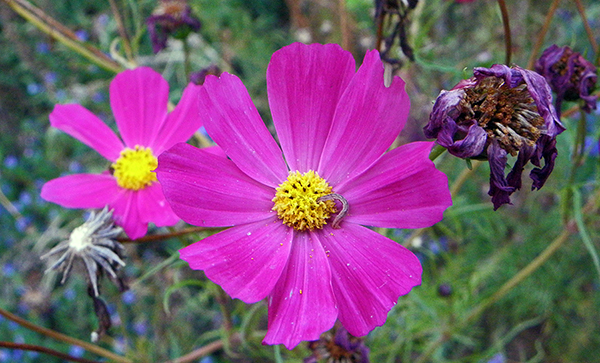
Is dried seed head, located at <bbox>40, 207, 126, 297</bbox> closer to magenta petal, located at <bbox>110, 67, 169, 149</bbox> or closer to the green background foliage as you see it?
magenta petal, located at <bbox>110, 67, 169, 149</bbox>

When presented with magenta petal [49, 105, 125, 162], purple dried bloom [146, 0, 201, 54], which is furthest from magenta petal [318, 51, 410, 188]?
purple dried bloom [146, 0, 201, 54]

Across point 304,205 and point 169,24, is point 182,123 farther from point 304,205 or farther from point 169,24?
point 169,24

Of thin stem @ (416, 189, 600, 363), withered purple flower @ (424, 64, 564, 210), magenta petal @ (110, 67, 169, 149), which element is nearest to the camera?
withered purple flower @ (424, 64, 564, 210)

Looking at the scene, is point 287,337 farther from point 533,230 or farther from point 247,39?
point 247,39

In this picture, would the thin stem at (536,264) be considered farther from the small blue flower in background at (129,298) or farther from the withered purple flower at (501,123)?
the small blue flower in background at (129,298)

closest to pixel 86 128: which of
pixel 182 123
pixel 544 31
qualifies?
pixel 182 123

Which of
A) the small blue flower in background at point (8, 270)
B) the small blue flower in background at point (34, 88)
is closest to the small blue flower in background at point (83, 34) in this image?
the small blue flower in background at point (34, 88)

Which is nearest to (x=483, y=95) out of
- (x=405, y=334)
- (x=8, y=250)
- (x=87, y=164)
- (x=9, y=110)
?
(x=405, y=334)
